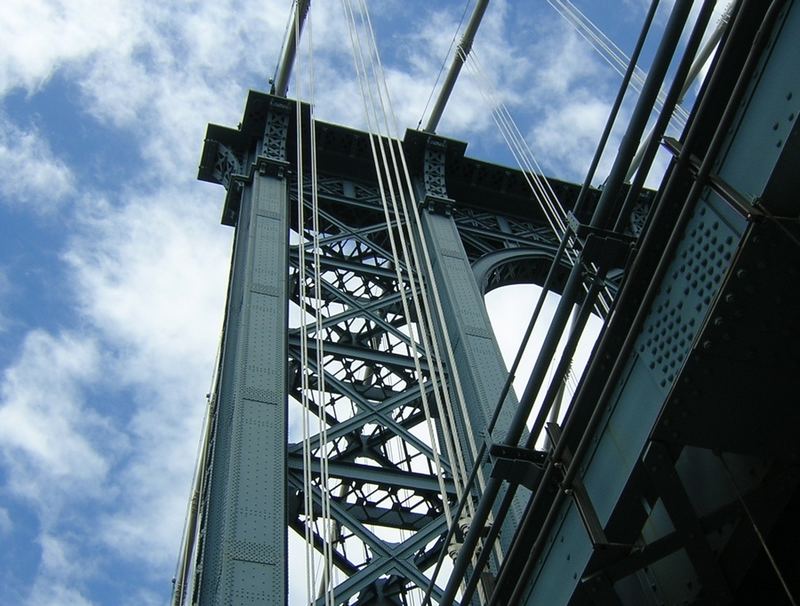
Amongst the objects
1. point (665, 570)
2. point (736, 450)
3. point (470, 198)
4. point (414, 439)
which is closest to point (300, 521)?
point (414, 439)

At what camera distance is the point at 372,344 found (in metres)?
15.6

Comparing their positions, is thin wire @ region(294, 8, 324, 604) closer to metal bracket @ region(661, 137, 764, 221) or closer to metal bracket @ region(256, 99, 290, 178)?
metal bracket @ region(256, 99, 290, 178)

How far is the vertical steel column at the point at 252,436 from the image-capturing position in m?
9.26

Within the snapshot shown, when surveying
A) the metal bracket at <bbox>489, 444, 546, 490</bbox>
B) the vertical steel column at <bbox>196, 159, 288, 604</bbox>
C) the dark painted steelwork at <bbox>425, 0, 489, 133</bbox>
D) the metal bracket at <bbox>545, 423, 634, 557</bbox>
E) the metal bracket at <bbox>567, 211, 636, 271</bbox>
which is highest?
the dark painted steelwork at <bbox>425, 0, 489, 133</bbox>

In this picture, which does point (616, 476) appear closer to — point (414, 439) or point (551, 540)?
point (551, 540)

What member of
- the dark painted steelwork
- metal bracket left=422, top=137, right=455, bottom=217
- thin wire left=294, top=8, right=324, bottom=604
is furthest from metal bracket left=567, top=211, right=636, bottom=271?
the dark painted steelwork

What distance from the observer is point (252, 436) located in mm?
10773

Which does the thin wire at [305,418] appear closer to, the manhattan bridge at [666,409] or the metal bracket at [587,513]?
the manhattan bridge at [666,409]

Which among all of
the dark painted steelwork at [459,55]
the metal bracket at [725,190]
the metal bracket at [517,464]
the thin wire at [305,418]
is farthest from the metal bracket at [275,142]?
the metal bracket at [725,190]

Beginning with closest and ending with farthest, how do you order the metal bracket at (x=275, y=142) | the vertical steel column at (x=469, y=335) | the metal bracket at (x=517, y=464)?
the metal bracket at (x=517, y=464) → the vertical steel column at (x=469, y=335) → the metal bracket at (x=275, y=142)

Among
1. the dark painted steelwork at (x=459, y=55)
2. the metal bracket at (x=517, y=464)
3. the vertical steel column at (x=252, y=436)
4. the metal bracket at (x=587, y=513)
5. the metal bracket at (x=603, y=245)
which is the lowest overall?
the metal bracket at (x=587, y=513)

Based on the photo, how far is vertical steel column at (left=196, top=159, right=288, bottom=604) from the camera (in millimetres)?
9258

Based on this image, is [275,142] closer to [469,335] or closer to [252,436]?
[469,335]

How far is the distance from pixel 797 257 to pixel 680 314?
74 cm
